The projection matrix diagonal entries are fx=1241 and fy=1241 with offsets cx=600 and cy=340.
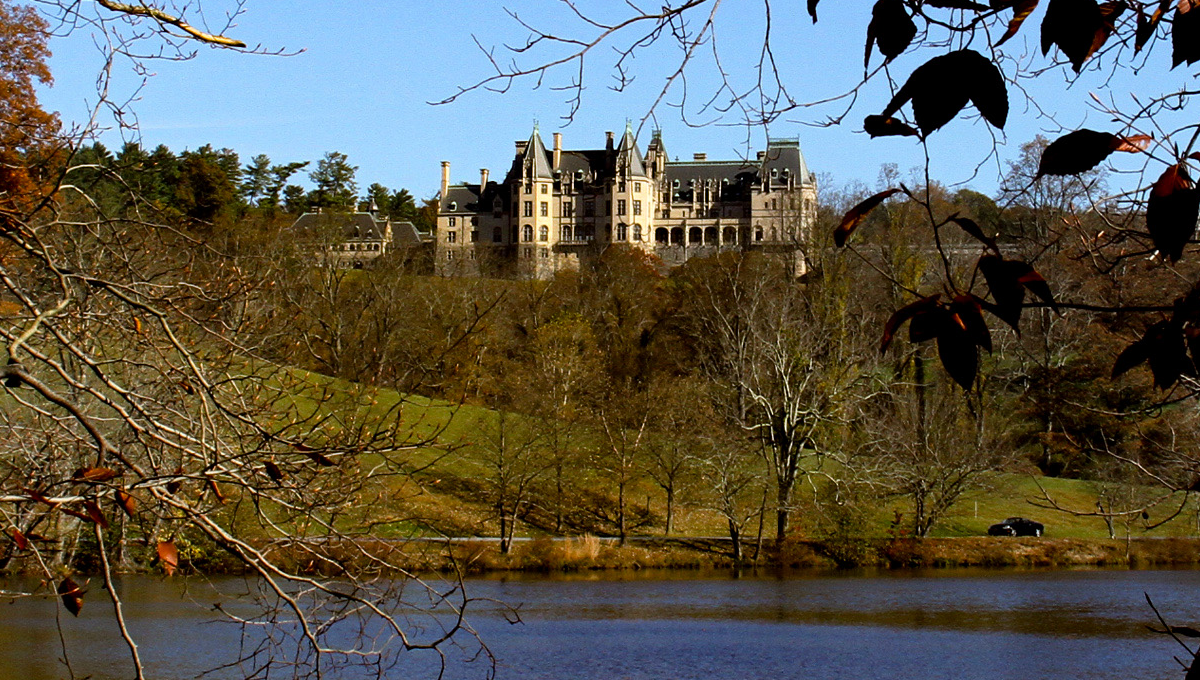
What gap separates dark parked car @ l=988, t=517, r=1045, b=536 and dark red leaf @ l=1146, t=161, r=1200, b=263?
111 ft

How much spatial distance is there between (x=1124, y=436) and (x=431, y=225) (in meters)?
83.8

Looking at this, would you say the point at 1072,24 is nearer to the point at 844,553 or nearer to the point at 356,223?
the point at 844,553

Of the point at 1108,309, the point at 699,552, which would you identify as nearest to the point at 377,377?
the point at 1108,309

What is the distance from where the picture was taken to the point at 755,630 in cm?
1994

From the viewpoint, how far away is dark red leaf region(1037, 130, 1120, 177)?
5.55ft

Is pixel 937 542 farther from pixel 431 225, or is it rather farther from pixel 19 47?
pixel 431 225

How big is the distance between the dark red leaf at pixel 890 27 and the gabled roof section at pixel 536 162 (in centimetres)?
9812

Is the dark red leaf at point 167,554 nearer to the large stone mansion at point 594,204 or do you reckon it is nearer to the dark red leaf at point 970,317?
the dark red leaf at point 970,317

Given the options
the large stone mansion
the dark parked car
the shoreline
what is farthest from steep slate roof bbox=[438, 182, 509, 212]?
the shoreline

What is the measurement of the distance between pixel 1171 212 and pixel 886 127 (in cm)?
41

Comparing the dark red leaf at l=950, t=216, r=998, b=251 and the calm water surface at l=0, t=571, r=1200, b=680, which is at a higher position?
the dark red leaf at l=950, t=216, r=998, b=251

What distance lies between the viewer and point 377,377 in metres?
5.28

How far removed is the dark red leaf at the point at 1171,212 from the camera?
5.16ft

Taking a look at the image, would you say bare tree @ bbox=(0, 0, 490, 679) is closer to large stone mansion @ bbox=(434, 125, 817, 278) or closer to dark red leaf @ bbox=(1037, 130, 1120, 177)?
dark red leaf @ bbox=(1037, 130, 1120, 177)
